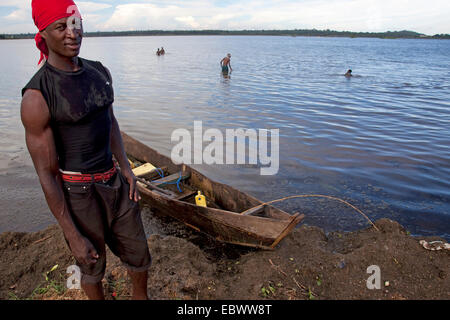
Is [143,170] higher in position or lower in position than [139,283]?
lower

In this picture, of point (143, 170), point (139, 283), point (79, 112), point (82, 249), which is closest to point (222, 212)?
point (139, 283)

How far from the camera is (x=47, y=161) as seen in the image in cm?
214

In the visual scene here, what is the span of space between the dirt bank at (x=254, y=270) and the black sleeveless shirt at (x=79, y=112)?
1.87 metres

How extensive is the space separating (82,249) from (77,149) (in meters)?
0.78

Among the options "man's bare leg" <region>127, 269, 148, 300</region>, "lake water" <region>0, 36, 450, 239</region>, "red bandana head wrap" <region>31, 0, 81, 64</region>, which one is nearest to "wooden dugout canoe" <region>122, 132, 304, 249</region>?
"lake water" <region>0, 36, 450, 239</region>

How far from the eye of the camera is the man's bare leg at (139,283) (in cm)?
285

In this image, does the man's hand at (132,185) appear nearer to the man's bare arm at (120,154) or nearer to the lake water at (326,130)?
the man's bare arm at (120,154)

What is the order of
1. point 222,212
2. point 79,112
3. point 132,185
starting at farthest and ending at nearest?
point 222,212, point 132,185, point 79,112

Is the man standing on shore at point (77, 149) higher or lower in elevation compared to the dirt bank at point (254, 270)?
higher

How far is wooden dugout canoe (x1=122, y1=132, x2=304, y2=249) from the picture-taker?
454 cm

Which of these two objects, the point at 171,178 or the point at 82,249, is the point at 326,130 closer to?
the point at 171,178

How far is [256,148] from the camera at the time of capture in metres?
10.2

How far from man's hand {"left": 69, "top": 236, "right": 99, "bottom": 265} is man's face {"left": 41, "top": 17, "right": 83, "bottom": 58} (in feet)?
4.58
